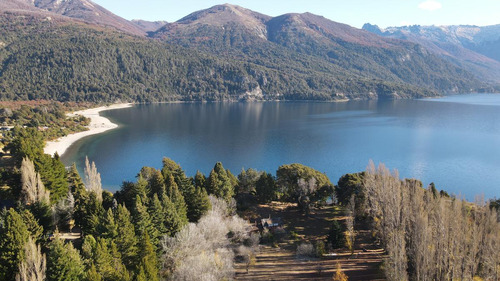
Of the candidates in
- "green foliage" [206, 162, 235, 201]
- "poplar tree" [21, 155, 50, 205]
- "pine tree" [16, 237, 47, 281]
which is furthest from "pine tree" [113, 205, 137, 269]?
"green foliage" [206, 162, 235, 201]

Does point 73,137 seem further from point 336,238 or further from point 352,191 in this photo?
point 336,238

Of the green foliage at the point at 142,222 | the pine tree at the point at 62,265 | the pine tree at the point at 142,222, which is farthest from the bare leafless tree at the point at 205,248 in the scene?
the pine tree at the point at 62,265

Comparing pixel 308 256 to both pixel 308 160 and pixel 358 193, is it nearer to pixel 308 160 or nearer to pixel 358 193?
pixel 358 193

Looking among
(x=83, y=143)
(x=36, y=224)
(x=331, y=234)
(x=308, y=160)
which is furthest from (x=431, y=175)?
(x=83, y=143)

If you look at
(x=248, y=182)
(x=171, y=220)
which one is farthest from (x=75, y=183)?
(x=248, y=182)

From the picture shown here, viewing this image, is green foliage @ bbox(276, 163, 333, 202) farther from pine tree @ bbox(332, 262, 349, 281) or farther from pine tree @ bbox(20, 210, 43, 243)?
pine tree @ bbox(20, 210, 43, 243)
